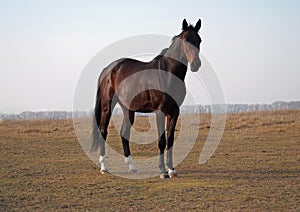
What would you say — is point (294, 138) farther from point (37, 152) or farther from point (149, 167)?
point (37, 152)

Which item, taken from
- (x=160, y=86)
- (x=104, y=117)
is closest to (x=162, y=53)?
(x=160, y=86)

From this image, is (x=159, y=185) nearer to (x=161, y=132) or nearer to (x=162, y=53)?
(x=161, y=132)

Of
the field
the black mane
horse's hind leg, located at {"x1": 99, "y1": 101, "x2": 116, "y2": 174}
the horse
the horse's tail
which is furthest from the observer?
the horse's tail

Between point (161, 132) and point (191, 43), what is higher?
point (191, 43)

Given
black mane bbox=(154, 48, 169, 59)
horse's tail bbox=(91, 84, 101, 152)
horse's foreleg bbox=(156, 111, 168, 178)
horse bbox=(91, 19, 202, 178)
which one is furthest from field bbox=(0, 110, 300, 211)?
black mane bbox=(154, 48, 169, 59)

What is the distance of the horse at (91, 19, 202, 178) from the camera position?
810 centimetres

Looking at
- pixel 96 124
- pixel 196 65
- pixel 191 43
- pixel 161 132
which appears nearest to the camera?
pixel 196 65

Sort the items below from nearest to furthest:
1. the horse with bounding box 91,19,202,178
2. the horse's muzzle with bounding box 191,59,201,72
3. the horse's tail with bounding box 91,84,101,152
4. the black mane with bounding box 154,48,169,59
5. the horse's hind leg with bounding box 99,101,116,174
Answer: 1. the horse's muzzle with bounding box 191,59,201,72
2. the horse with bounding box 91,19,202,178
3. the black mane with bounding box 154,48,169,59
4. the horse's hind leg with bounding box 99,101,116,174
5. the horse's tail with bounding box 91,84,101,152

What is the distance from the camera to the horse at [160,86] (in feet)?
26.6

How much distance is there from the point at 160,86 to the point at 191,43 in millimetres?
1057

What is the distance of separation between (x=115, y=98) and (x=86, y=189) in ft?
9.54

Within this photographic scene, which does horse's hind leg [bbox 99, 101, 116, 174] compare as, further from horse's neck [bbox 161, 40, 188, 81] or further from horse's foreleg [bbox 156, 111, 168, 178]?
horse's neck [bbox 161, 40, 188, 81]

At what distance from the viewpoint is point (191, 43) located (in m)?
7.89

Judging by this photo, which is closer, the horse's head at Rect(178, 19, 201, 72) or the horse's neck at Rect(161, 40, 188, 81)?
the horse's head at Rect(178, 19, 201, 72)
